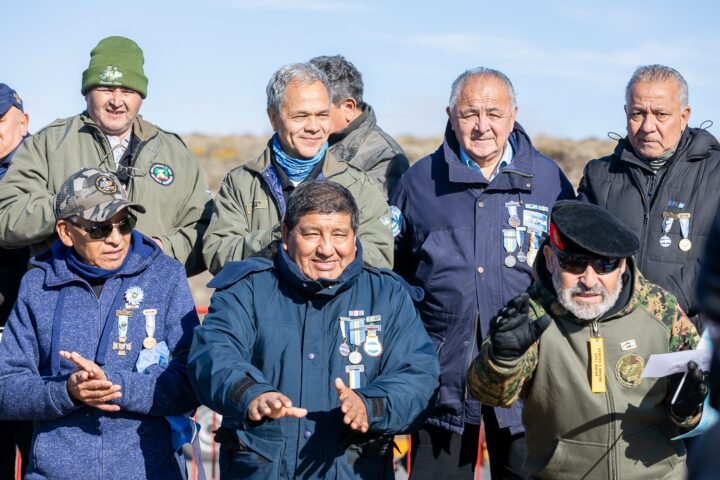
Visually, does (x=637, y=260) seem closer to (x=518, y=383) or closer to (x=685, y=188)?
(x=685, y=188)

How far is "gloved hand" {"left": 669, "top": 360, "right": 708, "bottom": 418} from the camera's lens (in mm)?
3885

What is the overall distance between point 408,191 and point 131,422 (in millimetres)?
1783

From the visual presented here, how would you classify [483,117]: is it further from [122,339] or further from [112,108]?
[122,339]

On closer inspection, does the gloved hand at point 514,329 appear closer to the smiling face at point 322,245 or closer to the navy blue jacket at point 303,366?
the navy blue jacket at point 303,366

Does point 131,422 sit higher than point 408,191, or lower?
lower

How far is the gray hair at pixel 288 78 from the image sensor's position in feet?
16.9

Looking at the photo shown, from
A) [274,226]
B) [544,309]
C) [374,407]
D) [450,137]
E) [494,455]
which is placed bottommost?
[494,455]

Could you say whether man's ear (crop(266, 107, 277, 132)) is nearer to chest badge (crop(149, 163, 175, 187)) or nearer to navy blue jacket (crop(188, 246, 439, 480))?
chest badge (crop(149, 163, 175, 187))

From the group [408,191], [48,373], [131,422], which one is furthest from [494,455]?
[48,373]

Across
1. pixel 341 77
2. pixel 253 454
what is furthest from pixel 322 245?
pixel 341 77

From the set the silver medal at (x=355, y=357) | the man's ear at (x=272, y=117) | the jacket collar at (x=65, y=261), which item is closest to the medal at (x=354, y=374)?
the silver medal at (x=355, y=357)

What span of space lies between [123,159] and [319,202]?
4.97 ft

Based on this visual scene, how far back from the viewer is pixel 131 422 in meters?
4.45

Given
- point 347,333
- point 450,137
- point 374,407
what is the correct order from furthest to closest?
point 450,137 → point 347,333 → point 374,407
